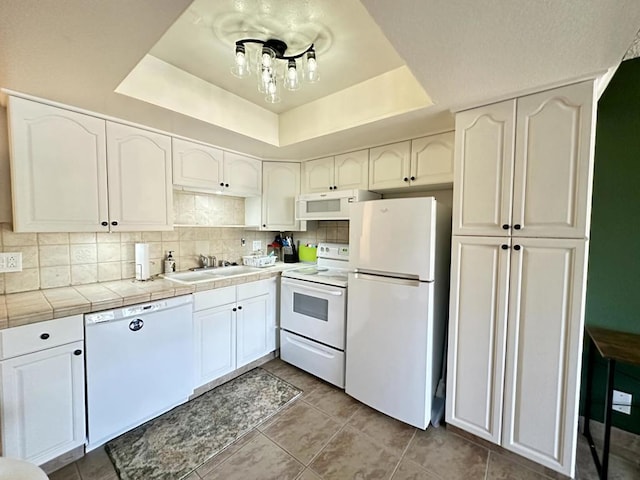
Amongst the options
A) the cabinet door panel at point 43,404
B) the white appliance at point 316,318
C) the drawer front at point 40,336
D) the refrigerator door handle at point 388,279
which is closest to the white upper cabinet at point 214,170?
the white appliance at point 316,318

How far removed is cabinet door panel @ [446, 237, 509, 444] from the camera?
1591 millimetres

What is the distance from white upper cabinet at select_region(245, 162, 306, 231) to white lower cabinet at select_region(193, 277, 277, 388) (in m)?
0.66

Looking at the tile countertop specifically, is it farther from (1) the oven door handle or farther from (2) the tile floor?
(2) the tile floor

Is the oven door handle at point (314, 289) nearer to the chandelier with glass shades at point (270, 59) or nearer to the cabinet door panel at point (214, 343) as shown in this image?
the cabinet door panel at point (214, 343)

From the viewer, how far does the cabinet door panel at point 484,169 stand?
60.8 inches

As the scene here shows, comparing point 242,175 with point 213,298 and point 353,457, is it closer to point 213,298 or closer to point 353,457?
Answer: point 213,298

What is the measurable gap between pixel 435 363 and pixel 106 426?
217 cm

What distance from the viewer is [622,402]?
172 centimetres

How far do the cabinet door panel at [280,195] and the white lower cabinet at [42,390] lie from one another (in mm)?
1816

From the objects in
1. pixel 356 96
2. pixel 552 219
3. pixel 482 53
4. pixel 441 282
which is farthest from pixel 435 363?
pixel 356 96

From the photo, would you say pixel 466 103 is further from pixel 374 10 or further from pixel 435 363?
pixel 435 363

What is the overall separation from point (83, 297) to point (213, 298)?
801 mm

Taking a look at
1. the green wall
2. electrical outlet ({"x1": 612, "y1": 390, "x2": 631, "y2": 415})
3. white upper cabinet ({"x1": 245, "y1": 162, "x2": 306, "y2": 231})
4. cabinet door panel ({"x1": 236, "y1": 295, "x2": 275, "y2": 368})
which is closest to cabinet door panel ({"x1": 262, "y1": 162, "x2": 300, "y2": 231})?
white upper cabinet ({"x1": 245, "y1": 162, "x2": 306, "y2": 231})

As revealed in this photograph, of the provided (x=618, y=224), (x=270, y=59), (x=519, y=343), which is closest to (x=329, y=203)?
(x=270, y=59)
